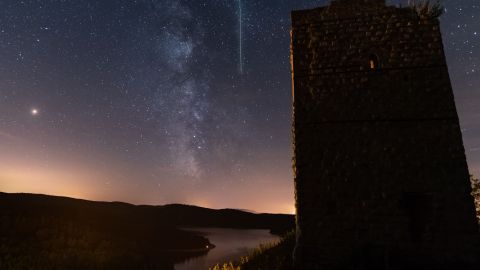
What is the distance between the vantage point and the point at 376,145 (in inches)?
293

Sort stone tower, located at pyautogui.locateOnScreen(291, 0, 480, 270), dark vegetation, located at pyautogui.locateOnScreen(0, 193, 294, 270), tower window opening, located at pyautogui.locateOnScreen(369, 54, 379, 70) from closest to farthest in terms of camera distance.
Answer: stone tower, located at pyautogui.locateOnScreen(291, 0, 480, 270) < tower window opening, located at pyautogui.locateOnScreen(369, 54, 379, 70) < dark vegetation, located at pyautogui.locateOnScreen(0, 193, 294, 270)

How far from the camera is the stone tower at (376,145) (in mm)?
6797

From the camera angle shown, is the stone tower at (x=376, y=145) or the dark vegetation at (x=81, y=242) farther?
the dark vegetation at (x=81, y=242)

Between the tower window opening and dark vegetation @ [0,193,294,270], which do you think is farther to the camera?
dark vegetation @ [0,193,294,270]

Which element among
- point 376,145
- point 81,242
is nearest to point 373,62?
point 376,145

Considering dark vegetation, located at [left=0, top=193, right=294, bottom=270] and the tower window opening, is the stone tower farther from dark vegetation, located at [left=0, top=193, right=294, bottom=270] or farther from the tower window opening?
dark vegetation, located at [left=0, top=193, right=294, bottom=270]

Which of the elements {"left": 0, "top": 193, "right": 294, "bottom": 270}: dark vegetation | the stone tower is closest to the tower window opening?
the stone tower

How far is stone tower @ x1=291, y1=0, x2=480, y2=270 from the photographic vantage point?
680 cm

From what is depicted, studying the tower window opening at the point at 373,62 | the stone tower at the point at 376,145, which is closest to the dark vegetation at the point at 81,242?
the stone tower at the point at 376,145

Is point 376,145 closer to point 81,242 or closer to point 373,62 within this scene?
point 373,62

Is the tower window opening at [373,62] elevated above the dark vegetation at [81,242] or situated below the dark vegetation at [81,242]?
above

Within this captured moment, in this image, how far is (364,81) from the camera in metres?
7.85

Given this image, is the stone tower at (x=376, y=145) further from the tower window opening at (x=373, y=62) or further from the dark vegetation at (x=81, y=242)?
the dark vegetation at (x=81, y=242)

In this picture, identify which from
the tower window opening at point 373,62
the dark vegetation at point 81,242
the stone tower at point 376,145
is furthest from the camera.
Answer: the dark vegetation at point 81,242
